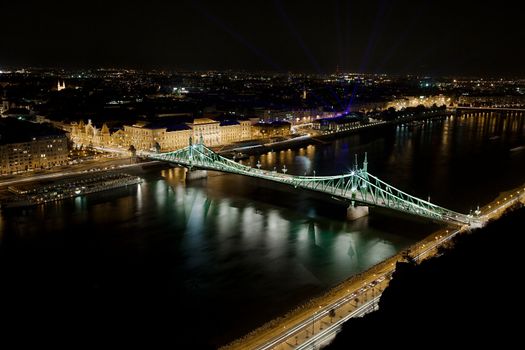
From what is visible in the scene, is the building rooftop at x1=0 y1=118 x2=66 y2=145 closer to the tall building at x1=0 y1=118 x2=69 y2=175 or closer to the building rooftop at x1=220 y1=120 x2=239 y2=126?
the tall building at x1=0 y1=118 x2=69 y2=175

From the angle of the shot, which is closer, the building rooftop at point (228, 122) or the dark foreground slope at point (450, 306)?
the dark foreground slope at point (450, 306)

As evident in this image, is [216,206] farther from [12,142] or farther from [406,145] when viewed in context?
[406,145]

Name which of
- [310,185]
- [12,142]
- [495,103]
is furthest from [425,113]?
[12,142]

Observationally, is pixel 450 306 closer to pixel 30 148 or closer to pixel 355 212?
pixel 355 212

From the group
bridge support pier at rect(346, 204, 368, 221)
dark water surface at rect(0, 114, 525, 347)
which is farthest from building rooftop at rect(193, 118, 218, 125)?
bridge support pier at rect(346, 204, 368, 221)

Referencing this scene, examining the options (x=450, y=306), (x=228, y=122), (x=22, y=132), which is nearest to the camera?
(x=450, y=306)

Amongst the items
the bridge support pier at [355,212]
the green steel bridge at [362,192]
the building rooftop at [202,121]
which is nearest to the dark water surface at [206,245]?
the bridge support pier at [355,212]

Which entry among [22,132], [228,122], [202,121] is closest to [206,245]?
[22,132]

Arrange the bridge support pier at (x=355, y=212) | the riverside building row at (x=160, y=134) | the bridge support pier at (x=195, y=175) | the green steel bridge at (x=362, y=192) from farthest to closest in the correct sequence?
the riverside building row at (x=160, y=134) → the bridge support pier at (x=195, y=175) → the bridge support pier at (x=355, y=212) → the green steel bridge at (x=362, y=192)

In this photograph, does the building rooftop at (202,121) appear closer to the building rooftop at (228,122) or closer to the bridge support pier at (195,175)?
the building rooftop at (228,122)

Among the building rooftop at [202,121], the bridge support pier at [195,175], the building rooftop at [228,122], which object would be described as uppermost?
the building rooftop at [202,121]
